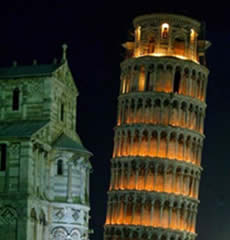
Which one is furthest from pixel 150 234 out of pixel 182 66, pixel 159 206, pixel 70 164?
pixel 70 164

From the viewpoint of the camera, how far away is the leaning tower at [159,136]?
95938 mm

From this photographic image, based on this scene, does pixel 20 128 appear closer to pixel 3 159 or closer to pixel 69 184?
pixel 3 159

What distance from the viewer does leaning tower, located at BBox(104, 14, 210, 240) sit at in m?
95.9

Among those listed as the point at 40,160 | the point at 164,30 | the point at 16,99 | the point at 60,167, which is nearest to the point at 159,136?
the point at 164,30

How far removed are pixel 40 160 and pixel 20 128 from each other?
2.73 metres

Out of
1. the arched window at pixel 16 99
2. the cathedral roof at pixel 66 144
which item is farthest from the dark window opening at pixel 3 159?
the arched window at pixel 16 99

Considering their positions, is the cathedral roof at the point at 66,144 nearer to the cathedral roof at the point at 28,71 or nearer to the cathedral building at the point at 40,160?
the cathedral building at the point at 40,160

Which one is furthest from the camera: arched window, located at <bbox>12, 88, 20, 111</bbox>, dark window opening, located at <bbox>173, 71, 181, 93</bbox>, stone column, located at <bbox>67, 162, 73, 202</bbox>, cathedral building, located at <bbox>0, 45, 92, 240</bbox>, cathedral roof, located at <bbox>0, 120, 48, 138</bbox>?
dark window opening, located at <bbox>173, 71, 181, 93</bbox>

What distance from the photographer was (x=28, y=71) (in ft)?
247

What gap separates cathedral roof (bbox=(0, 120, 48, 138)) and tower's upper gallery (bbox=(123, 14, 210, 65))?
28644 millimetres

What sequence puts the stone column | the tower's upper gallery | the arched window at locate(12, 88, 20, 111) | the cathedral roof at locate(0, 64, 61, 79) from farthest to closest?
the tower's upper gallery → the arched window at locate(12, 88, 20, 111) → the cathedral roof at locate(0, 64, 61, 79) → the stone column

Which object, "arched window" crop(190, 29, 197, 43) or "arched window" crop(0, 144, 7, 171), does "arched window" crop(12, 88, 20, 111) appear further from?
"arched window" crop(190, 29, 197, 43)

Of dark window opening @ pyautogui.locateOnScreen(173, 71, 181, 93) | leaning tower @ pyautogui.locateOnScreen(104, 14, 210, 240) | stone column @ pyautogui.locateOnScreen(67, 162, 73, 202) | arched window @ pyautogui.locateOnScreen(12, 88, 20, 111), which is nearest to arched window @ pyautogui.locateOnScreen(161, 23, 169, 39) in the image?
leaning tower @ pyautogui.locateOnScreen(104, 14, 210, 240)

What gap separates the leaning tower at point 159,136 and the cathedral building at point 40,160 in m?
20.3
